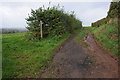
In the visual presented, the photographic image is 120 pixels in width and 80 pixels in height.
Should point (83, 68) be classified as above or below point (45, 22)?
below

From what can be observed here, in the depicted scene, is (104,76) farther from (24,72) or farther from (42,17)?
(42,17)

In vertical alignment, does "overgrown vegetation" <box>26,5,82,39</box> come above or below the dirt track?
above

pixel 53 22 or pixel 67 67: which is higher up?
pixel 53 22

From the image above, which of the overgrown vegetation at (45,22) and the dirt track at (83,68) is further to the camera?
the overgrown vegetation at (45,22)

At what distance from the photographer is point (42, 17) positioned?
11977 mm

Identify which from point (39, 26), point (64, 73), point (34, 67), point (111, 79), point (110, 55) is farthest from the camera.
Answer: point (39, 26)

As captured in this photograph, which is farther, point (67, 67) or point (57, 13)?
point (57, 13)

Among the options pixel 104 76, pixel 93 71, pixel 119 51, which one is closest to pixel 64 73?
pixel 93 71

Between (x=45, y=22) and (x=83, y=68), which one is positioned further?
(x=45, y=22)

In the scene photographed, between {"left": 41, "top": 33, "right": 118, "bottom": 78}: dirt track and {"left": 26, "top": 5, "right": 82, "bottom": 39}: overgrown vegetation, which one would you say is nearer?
{"left": 41, "top": 33, "right": 118, "bottom": 78}: dirt track

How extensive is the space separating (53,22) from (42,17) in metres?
1.23

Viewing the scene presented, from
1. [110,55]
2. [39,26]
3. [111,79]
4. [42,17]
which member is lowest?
[111,79]

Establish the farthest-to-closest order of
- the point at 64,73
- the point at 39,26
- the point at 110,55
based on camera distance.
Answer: the point at 39,26
the point at 110,55
the point at 64,73

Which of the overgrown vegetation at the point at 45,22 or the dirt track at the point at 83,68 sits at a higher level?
the overgrown vegetation at the point at 45,22
